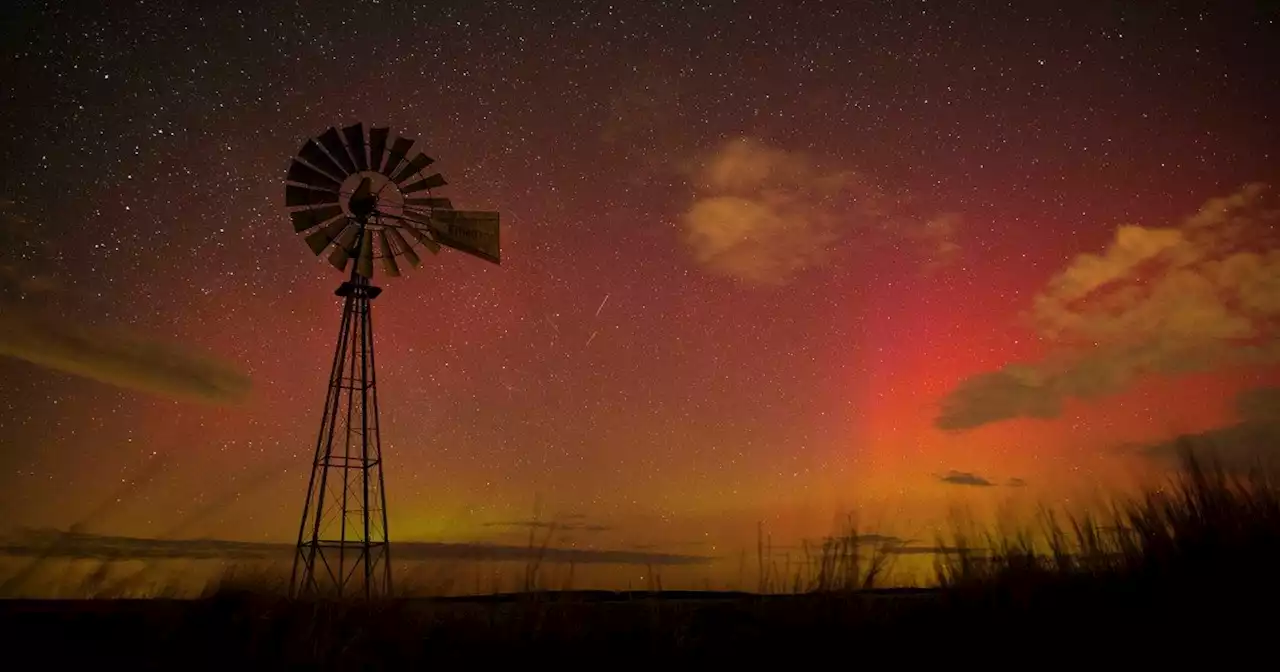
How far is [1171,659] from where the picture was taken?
21.0 feet

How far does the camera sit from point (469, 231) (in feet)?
70.7

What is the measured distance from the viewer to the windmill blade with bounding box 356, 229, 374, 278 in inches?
832

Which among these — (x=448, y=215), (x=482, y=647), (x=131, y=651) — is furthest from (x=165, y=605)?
(x=448, y=215)

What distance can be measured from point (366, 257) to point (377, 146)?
2.69 m

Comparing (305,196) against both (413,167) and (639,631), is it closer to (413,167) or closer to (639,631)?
(413,167)

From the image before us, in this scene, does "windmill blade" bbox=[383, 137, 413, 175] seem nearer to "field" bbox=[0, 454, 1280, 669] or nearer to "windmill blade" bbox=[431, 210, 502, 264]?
"windmill blade" bbox=[431, 210, 502, 264]

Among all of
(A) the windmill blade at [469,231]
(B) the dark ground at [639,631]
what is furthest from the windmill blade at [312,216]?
(B) the dark ground at [639,631]

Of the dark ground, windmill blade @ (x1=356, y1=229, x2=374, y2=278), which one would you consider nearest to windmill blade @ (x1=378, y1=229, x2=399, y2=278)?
windmill blade @ (x1=356, y1=229, x2=374, y2=278)

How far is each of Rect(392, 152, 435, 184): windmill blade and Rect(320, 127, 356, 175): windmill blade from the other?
43.1 inches

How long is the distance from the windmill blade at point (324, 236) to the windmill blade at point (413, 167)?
1700mm

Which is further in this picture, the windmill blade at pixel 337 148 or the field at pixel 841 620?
the windmill blade at pixel 337 148

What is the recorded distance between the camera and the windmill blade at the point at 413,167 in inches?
852

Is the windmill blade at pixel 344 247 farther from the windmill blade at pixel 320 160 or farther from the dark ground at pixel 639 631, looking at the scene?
the dark ground at pixel 639 631

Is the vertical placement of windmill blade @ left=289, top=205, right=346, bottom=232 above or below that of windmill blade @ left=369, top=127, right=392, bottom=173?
below
